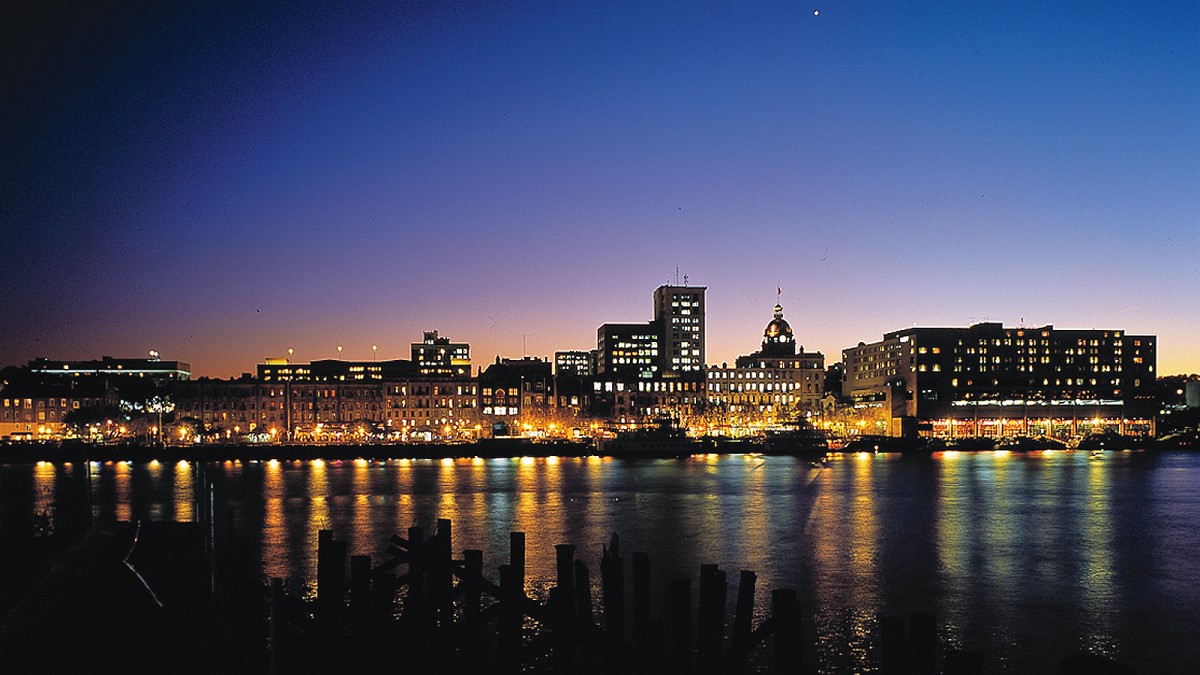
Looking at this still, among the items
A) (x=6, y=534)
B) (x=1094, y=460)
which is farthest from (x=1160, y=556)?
(x=1094, y=460)

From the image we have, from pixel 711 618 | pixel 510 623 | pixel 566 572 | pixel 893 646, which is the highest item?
pixel 893 646

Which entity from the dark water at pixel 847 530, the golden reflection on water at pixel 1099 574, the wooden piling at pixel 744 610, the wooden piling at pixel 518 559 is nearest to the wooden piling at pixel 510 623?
the wooden piling at pixel 518 559

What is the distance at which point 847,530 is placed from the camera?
61.7 meters

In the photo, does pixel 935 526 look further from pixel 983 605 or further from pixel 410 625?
pixel 410 625

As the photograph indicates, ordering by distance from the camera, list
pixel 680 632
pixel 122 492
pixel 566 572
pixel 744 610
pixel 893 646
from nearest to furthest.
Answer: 1. pixel 893 646
2. pixel 680 632
3. pixel 744 610
4. pixel 566 572
5. pixel 122 492

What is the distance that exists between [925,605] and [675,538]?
21.1 m

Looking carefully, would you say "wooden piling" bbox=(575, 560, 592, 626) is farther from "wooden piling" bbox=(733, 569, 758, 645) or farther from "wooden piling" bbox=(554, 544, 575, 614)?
"wooden piling" bbox=(733, 569, 758, 645)

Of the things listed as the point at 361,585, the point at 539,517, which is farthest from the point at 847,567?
the point at 361,585

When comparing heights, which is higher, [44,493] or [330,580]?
[330,580]

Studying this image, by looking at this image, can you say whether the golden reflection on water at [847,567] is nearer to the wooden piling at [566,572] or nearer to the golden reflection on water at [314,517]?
the wooden piling at [566,572]

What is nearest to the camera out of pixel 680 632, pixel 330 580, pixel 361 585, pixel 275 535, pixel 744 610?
pixel 680 632

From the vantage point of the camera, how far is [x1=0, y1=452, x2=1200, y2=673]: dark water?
111ft

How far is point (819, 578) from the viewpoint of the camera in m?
43.2

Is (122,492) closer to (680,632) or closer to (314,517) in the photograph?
(314,517)
